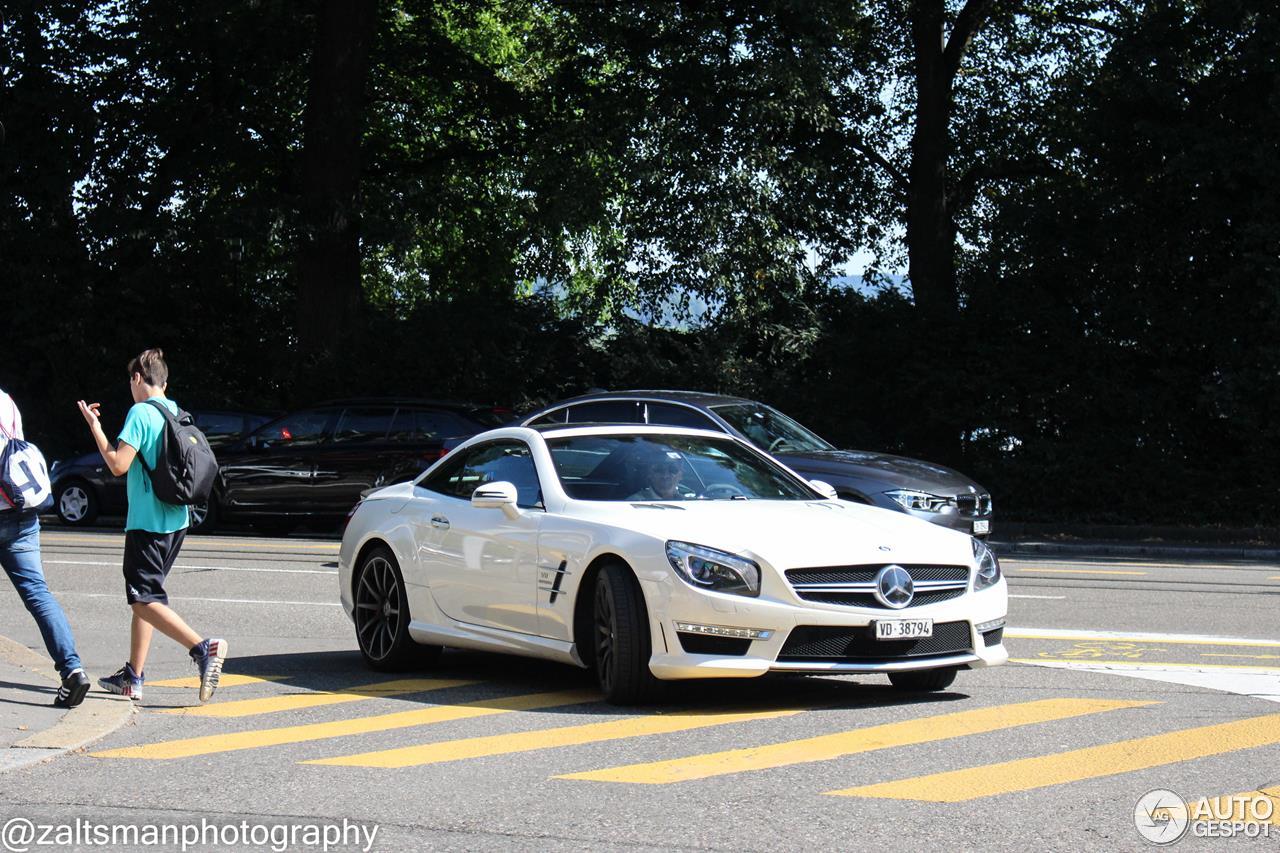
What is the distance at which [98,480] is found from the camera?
22891mm

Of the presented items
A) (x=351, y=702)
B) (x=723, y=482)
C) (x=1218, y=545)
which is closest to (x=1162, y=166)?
(x=1218, y=545)

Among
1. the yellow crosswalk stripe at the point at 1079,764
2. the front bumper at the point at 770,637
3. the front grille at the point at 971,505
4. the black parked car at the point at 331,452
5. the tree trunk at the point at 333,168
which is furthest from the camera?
the tree trunk at the point at 333,168

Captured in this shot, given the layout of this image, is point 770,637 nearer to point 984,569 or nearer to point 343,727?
point 984,569

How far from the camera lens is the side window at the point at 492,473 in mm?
9242

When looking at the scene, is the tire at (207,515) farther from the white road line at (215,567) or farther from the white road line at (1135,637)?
the white road line at (1135,637)

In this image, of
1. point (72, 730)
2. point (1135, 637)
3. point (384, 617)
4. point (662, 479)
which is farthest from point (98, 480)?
point (72, 730)

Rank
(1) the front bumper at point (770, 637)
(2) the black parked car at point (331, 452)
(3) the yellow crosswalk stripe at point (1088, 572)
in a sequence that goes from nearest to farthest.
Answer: (1) the front bumper at point (770, 637), (3) the yellow crosswalk stripe at point (1088, 572), (2) the black parked car at point (331, 452)

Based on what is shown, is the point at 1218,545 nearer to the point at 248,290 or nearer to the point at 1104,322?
the point at 1104,322

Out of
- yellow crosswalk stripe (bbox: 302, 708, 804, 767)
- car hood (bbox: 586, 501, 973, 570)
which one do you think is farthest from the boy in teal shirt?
car hood (bbox: 586, 501, 973, 570)

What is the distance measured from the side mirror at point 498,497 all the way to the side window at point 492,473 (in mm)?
160

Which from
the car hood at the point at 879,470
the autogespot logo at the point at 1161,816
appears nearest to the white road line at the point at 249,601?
the car hood at the point at 879,470

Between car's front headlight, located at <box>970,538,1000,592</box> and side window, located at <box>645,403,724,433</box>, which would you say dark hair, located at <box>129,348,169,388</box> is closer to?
car's front headlight, located at <box>970,538,1000,592</box>

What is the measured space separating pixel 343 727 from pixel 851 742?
7.74ft

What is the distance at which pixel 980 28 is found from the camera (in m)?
27.4
